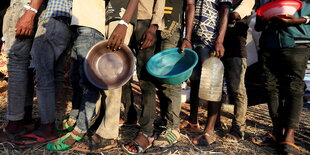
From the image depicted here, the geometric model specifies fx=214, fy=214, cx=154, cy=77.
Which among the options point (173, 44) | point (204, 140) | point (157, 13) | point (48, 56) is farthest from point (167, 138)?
point (48, 56)

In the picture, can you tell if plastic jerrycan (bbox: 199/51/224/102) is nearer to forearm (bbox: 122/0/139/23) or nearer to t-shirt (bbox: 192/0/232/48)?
t-shirt (bbox: 192/0/232/48)

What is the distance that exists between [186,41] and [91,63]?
118 cm

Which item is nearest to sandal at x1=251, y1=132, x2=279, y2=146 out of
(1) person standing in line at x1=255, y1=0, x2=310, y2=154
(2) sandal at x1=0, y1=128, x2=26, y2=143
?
(1) person standing in line at x1=255, y1=0, x2=310, y2=154

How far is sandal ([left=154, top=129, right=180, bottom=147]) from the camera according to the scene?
238cm

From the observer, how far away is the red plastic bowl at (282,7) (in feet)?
7.44

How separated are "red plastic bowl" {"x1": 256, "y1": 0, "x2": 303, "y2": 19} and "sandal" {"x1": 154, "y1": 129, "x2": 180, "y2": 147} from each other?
1.75 metres

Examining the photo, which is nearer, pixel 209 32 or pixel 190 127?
pixel 209 32

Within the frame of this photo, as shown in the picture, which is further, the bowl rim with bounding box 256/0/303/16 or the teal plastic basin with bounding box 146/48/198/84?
the teal plastic basin with bounding box 146/48/198/84

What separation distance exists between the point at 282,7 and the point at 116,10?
1.78 meters

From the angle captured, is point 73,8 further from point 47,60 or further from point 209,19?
point 209,19

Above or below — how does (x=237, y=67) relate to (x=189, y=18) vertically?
below

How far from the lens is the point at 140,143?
7.38 ft

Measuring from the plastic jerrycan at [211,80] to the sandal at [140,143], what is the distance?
30.2 inches

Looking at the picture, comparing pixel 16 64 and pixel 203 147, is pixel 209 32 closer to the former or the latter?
pixel 203 147
